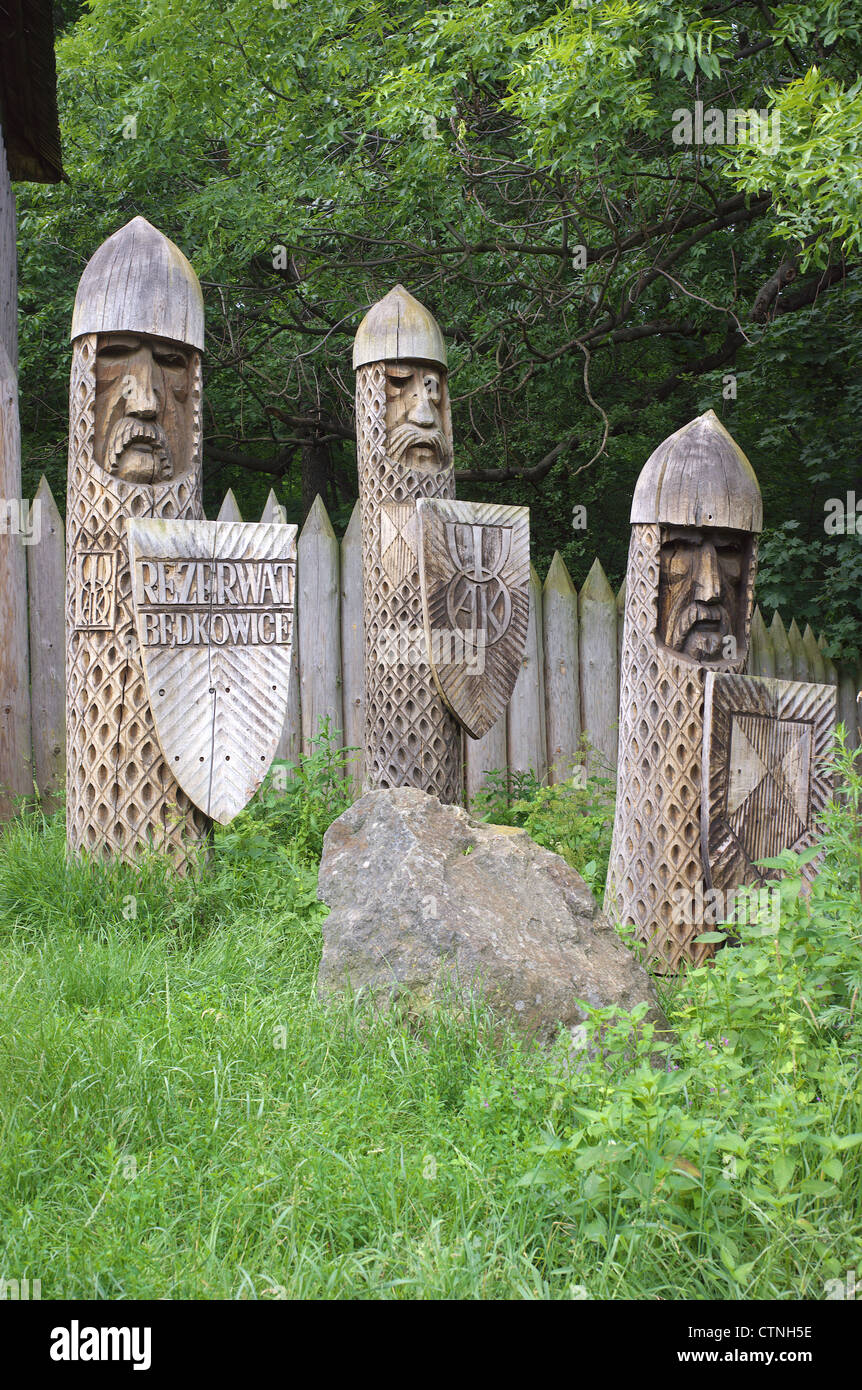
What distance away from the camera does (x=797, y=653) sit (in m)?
8.12

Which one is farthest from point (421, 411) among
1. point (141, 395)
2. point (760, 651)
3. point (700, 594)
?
point (760, 651)

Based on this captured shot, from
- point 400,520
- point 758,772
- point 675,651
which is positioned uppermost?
point 400,520

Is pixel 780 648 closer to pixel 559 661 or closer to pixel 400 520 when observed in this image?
pixel 559 661

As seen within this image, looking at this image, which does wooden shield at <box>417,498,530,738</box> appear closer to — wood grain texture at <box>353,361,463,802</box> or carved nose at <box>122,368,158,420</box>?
wood grain texture at <box>353,361,463,802</box>

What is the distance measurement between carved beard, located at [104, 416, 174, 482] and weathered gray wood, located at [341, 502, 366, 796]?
6.62ft

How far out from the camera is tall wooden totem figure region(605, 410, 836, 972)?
167 inches

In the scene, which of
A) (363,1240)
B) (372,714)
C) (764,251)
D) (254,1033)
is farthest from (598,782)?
(764,251)

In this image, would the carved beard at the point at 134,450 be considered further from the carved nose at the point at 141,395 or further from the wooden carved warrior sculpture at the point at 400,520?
the wooden carved warrior sculpture at the point at 400,520

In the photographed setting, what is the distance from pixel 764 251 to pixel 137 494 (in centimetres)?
729

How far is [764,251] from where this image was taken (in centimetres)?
977

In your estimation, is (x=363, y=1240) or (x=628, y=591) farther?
(x=628, y=591)

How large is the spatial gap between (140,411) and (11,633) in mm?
1798

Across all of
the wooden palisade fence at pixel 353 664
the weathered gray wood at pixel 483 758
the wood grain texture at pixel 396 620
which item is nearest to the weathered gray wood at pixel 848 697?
the wooden palisade fence at pixel 353 664
